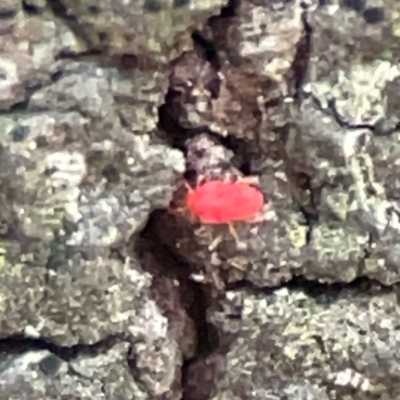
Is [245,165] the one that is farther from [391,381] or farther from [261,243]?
[391,381]

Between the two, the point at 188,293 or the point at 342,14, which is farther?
the point at 188,293

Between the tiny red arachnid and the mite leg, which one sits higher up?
the tiny red arachnid

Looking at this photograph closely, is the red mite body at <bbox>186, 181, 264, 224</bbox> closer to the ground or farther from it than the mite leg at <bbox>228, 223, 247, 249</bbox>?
farther from it

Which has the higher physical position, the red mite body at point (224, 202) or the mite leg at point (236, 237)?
the red mite body at point (224, 202)

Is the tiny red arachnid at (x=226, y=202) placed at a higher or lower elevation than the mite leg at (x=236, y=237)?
higher

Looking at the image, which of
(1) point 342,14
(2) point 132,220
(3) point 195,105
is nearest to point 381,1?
(1) point 342,14
